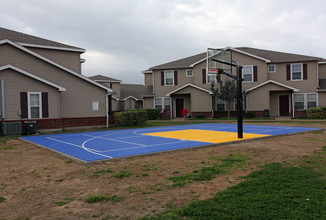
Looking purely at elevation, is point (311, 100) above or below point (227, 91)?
below

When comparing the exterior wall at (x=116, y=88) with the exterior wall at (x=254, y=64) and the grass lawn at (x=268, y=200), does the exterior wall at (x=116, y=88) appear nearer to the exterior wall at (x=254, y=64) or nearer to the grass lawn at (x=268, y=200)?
the exterior wall at (x=254, y=64)

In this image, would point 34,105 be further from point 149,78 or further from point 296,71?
point 296,71

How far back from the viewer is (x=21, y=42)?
896 inches

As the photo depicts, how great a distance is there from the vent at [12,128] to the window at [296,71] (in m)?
28.0

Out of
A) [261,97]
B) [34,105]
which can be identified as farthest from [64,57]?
[261,97]

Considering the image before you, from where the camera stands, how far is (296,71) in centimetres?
3219

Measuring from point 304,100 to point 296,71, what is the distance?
3.38 m

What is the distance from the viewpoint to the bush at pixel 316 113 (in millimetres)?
28984

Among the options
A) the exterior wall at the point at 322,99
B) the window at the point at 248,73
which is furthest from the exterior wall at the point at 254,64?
the exterior wall at the point at 322,99

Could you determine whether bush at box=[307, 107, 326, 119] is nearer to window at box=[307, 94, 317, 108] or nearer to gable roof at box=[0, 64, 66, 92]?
window at box=[307, 94, 317, 108]

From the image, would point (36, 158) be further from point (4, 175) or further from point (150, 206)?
point (150, 206)

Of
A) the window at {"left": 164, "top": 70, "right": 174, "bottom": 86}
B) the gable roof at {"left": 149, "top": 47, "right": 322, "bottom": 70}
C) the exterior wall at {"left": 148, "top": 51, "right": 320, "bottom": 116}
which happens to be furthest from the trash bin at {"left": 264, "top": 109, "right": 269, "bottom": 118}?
the window at {"left": 164, "top": 70, "right": 174, "bottom": 86}

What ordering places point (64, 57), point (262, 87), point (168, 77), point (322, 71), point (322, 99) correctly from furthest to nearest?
point (168, 77)
point (322, 71)
point (262, 87)
point (322, 99)
point (64, 57)

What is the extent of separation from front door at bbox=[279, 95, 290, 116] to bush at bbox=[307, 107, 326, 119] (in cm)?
314
